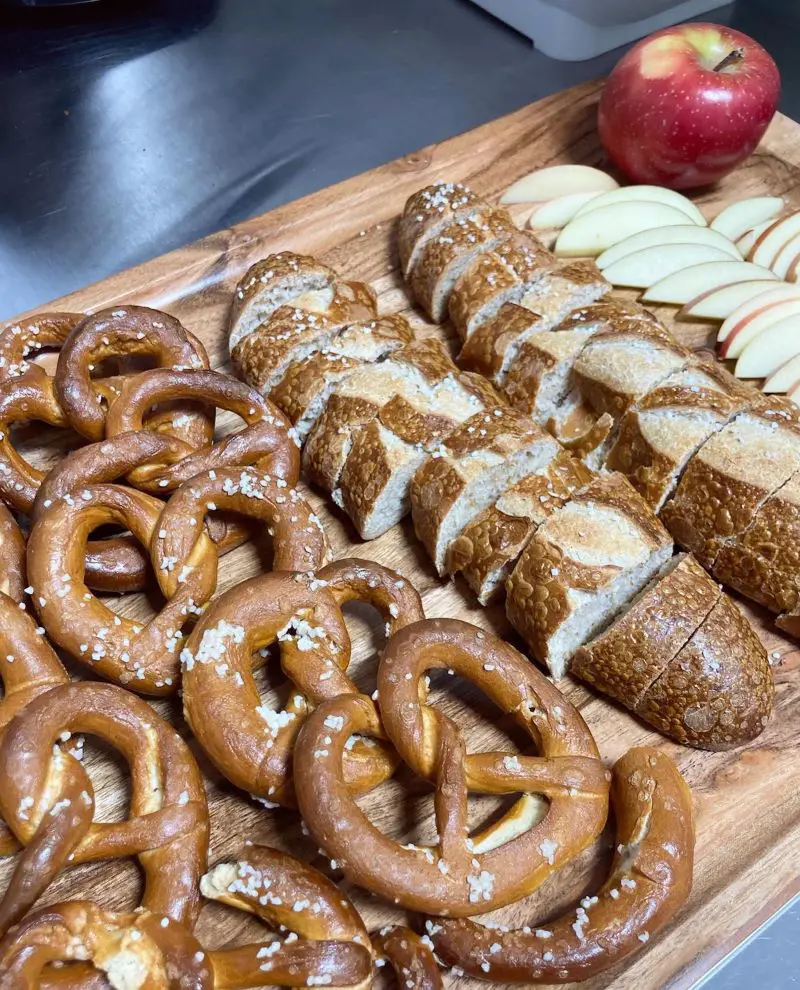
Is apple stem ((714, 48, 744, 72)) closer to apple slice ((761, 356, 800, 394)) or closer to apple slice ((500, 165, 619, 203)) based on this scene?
apple slice ((500, 165, 619, 203))

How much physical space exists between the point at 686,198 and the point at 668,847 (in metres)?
2.56

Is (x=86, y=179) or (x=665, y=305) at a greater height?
(x=86, y=179)

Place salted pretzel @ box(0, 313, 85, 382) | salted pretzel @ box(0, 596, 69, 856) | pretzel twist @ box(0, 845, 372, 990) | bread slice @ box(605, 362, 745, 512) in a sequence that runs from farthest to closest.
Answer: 1. salted pretzel @ box(0, 313, 85, 382)
2. bread slice @ box(605, 362, 745, 512)
3. salted pretzel @ box(0, 596, 69, 856)
4. pretzel twist @ box(0, 845, 372, 990)

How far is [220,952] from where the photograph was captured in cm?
187

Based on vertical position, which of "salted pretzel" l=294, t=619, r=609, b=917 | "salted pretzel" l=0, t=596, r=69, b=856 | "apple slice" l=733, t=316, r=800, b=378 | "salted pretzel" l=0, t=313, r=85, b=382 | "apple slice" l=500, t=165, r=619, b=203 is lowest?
"salted pretzel" l=294, t=619, r=609, b=917

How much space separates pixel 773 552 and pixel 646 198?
165cm

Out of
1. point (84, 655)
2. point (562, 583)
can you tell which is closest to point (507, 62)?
point (562, 583)

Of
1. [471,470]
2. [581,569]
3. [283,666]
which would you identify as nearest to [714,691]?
[581,569]

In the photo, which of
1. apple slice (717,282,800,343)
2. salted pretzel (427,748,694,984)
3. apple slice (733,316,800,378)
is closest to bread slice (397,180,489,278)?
apple slice (717,282,800,343)

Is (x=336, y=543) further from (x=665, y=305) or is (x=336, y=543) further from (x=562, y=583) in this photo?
(x=665, y=305)

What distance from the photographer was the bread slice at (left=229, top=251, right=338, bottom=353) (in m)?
3.03

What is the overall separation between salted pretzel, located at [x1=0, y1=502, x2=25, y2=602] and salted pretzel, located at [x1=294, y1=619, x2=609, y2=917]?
3.03 ft

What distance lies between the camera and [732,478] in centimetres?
248

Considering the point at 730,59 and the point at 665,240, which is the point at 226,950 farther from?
the point at 730,59
